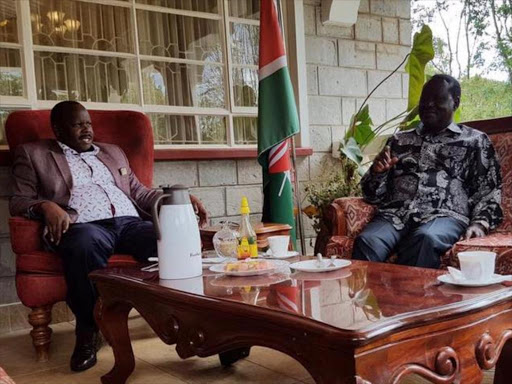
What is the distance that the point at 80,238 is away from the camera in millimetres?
2133

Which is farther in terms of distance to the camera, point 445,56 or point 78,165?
point 445,56

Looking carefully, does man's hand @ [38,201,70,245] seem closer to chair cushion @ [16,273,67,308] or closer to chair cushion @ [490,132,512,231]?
chair cushion @ [16,273,67,308]

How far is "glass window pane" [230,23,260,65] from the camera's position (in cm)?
361

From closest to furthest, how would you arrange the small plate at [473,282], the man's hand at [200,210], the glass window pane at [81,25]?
the small plate at [473,282]
the man's hand at [200,210]
the glass window pane at [81,25]

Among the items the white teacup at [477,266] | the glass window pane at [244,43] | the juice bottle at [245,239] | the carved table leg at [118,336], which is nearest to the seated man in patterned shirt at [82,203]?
the carved table leg at [118,336]

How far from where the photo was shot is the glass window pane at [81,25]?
2.96 metres

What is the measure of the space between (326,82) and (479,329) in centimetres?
298

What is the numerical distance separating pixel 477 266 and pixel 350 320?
39 cm

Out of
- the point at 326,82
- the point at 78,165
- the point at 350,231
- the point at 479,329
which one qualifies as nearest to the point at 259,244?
the point at 350,231

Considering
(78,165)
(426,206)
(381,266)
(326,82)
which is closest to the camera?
(381,266)

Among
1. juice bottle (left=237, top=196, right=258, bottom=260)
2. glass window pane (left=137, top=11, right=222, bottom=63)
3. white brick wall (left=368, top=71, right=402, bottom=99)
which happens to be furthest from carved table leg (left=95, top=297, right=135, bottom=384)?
white brick wall (left=368, top=71, right=402, bottom=99)

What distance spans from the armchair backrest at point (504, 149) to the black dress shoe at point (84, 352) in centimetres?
180

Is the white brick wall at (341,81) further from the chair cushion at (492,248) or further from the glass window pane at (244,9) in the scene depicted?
the chair cushion at (492,248)

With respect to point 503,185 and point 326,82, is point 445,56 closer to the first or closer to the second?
point 326,82
